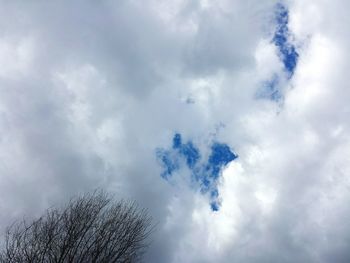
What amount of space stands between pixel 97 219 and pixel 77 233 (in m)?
1.48

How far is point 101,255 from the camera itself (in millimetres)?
24188

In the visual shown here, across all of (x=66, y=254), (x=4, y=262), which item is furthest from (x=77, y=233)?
(x=4, y=262)

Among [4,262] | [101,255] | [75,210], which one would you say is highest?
[75,210]

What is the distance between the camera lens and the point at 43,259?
23672mm

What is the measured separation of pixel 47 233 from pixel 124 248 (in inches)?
188

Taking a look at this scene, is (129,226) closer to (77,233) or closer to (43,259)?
(77,233)

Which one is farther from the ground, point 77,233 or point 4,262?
point 77,233

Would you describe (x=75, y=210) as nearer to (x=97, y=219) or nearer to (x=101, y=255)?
(x=97, y=219)

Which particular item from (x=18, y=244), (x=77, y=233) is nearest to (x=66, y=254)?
(x=77, y=233)

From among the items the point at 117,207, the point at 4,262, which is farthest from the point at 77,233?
the point at 4,262

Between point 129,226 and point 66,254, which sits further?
point 129,226

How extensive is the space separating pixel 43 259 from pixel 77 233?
8.04ft

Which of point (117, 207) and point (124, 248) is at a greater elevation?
point (117, 207)

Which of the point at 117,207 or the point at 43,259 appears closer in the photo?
the point at 43,259
